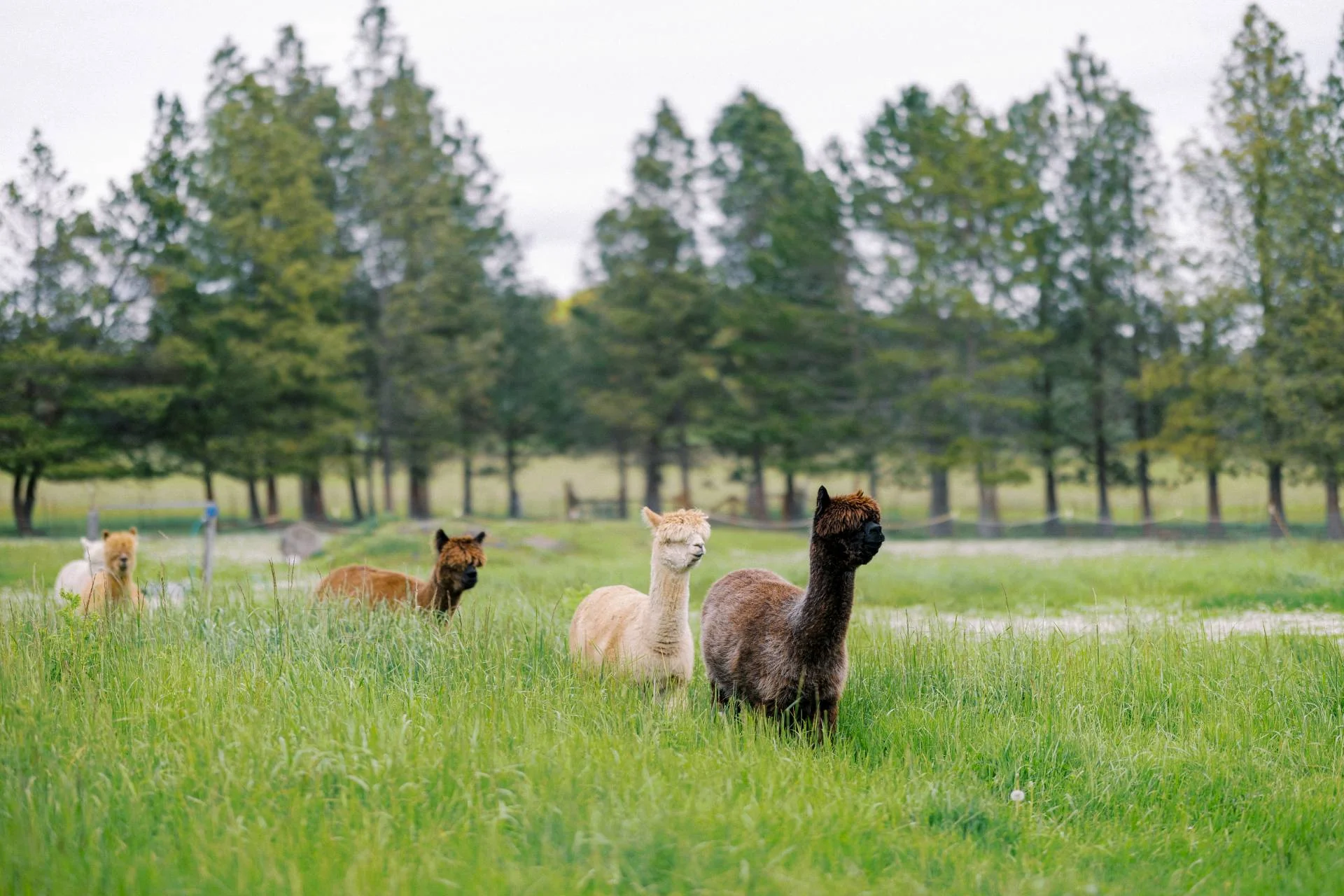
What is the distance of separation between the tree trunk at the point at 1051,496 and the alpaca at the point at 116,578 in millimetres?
27966

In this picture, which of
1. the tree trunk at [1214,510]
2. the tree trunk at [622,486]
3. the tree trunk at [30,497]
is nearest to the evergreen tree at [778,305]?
the tree trunk at [622,486]

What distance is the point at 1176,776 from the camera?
20.1ft

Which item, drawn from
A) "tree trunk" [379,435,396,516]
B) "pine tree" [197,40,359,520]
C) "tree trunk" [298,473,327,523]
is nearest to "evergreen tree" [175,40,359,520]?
"pine tree" [197,40,359,520]

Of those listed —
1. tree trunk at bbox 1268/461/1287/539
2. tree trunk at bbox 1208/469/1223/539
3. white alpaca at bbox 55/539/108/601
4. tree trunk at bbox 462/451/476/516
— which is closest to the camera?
white alpaca at bbox 55/539/108/601

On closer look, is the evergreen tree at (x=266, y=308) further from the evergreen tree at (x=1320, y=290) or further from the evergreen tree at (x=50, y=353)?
the evergreen tree at (x=1320, y=290)

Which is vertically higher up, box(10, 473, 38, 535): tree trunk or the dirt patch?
box(10, 473, 38, 535): tree trunk

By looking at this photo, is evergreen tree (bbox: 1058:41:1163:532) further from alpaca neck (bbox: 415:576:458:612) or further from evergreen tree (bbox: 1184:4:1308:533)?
alpaca neck (bbox: 415:576:458:612)

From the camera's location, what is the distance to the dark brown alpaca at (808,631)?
19.4 feet

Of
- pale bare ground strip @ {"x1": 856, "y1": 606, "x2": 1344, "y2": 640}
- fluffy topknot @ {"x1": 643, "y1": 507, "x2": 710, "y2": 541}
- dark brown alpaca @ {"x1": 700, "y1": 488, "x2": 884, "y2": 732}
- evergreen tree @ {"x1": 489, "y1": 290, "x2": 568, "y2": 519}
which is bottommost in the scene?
pale bare ground strip @ {"x1": 856, "y1": 606, "x2": 1344, "y2": 640}

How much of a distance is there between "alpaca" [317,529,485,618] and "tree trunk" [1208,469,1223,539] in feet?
88.7

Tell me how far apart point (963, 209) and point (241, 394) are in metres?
21.6

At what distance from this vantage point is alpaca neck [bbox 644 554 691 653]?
638cm

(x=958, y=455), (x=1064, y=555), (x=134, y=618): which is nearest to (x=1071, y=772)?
(x=134, y=618)

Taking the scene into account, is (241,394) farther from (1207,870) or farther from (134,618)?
(1207,870)
